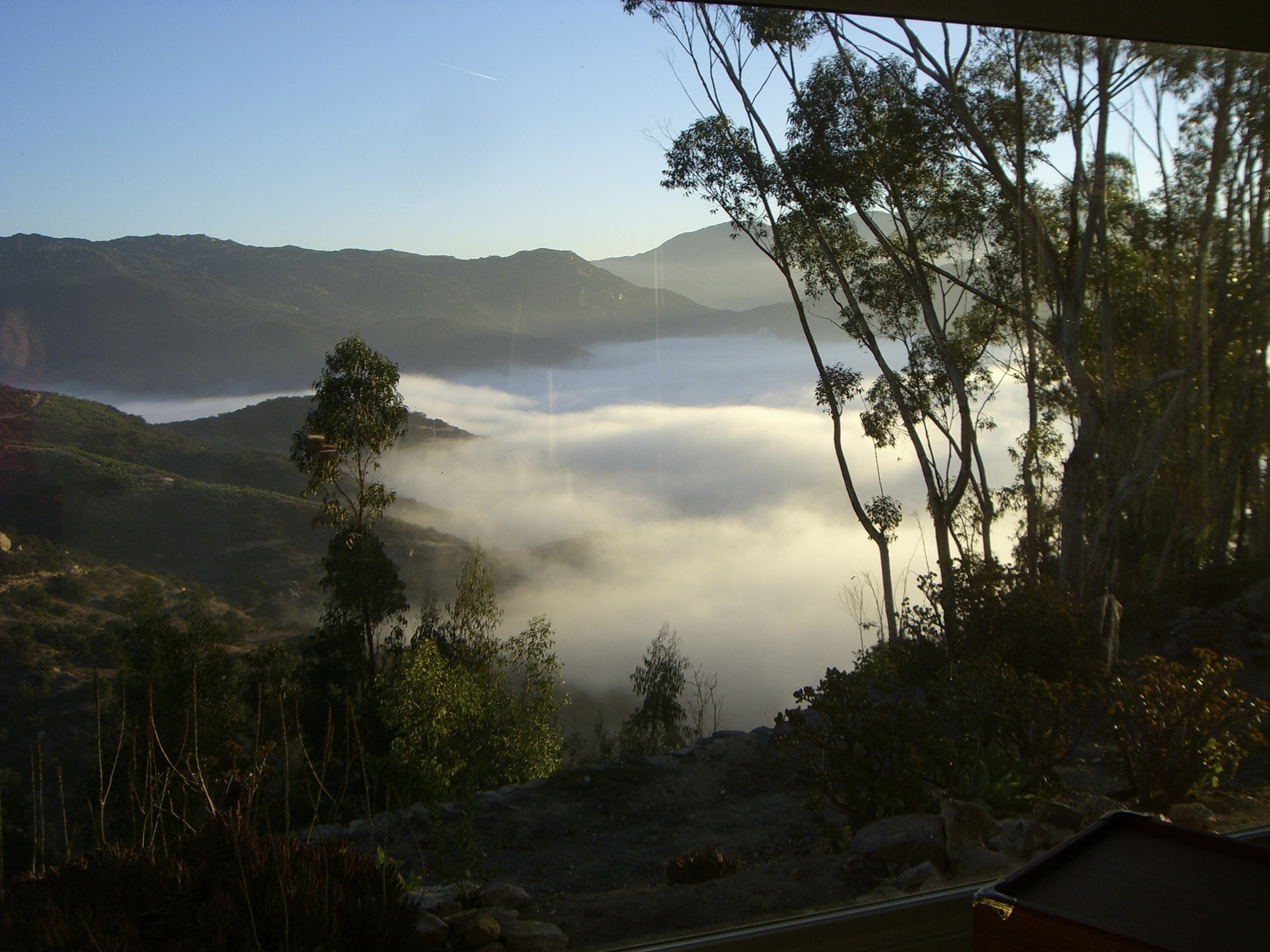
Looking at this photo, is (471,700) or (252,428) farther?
(471,700)

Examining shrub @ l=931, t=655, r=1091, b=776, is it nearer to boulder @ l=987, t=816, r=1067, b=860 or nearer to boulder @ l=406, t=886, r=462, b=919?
boulder @ l=987, t=816, r=1067, b=860

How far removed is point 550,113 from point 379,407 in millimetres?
1056

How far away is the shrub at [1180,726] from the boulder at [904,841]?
0.89 m

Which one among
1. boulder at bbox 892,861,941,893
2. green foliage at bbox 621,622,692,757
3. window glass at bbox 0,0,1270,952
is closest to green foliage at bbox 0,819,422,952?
window glass at bbox 0,0,1270,952

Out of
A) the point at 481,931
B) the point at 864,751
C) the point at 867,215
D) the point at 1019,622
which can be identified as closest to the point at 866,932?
the point at 481,931

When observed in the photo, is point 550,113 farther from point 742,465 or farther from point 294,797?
point 294,797

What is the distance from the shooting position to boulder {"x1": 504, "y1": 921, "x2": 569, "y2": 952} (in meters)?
1.83

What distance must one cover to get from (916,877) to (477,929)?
112 cm

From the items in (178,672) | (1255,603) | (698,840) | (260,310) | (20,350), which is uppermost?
(260,310)

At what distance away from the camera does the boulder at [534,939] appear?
72.1 inches

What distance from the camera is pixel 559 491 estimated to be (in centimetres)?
295

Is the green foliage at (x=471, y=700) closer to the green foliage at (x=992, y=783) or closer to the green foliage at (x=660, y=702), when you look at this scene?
the green foliage at (x=660, y=702)

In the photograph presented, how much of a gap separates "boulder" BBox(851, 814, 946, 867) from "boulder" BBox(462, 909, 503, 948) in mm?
1063

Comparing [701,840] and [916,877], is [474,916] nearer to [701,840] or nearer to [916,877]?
[701,840]
